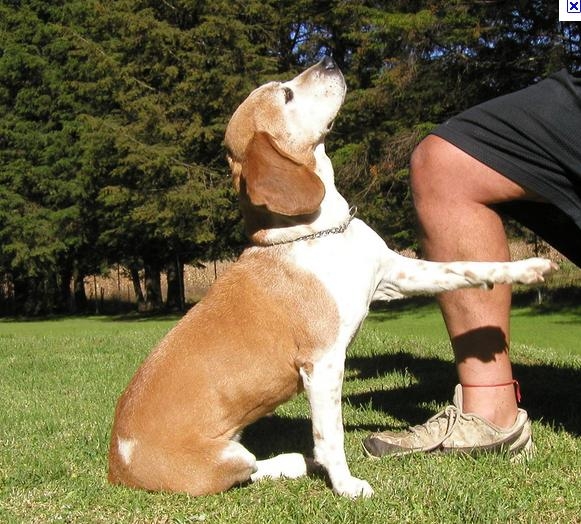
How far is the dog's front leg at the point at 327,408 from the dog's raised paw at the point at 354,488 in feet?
0.13

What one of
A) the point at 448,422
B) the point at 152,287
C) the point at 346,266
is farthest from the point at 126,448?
the point at 152,287

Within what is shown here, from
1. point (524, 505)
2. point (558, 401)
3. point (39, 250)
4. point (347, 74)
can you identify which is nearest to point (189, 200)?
point (347, 74)

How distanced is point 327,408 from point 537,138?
1661mm

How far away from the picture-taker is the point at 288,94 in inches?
169

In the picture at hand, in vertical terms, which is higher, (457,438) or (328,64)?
(328,64)

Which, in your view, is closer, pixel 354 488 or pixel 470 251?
pixel 354 488

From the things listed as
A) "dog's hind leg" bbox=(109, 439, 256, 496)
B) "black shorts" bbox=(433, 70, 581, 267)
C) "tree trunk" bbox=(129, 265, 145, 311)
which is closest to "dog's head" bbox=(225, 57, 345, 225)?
"black shorts" bbox=(433, 70, 581, 267)

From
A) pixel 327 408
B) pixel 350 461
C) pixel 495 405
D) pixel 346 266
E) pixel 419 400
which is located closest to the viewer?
pixel 327 408

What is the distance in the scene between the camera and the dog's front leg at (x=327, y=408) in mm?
3561

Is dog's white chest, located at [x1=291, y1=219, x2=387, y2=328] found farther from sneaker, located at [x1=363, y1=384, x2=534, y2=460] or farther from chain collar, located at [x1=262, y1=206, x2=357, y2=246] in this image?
sneaker, located at [x1=363, y1=384, x2=534, y2=460]

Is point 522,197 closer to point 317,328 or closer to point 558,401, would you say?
point 317,328

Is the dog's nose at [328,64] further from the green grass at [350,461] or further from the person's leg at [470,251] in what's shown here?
the green grass at [350,461]

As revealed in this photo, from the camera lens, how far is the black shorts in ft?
12.3

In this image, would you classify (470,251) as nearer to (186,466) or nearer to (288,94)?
(288,94)
